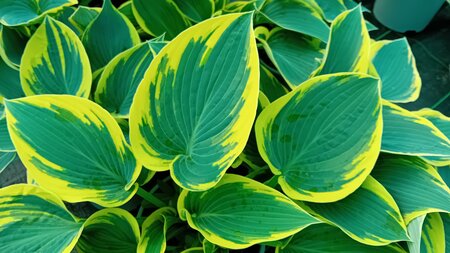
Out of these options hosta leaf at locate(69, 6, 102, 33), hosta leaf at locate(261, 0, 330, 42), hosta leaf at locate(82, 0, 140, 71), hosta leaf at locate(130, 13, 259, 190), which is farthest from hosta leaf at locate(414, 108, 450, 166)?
hosta leaf at locate(69, 6, 102, 33)

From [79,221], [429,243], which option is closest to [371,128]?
[429,243]

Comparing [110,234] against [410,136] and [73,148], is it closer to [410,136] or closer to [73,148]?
[73,148]

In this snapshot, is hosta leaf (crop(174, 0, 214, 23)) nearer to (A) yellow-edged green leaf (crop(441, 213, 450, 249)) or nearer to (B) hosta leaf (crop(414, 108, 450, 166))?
(B) hosta leaf (crop(414, 108, 450, 166))

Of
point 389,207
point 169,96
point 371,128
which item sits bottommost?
point 389,207

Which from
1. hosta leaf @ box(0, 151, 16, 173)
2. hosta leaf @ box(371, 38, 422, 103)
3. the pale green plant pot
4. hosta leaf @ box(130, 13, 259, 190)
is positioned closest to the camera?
hosta leaf @ box(130, 13, 259, 190)

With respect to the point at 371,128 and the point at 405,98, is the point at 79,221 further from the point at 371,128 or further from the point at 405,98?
the point at 405,98

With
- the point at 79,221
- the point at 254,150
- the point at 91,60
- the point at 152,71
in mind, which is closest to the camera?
the point at 152,71
